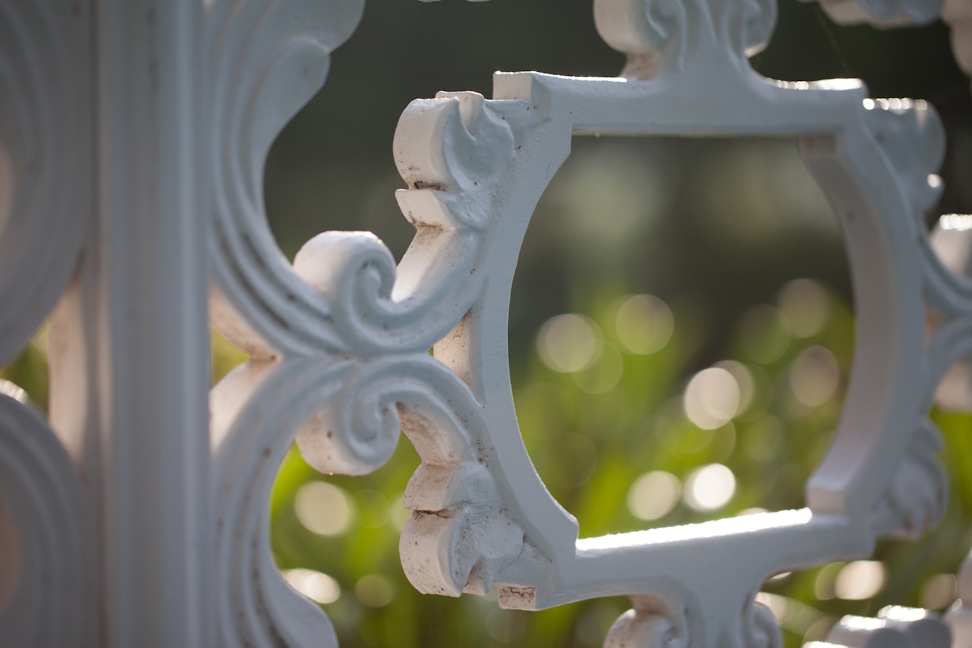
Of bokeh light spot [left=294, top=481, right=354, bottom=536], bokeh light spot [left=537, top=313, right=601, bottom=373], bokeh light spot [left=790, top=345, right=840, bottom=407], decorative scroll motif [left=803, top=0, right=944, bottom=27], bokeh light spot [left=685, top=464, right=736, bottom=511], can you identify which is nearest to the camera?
decorative scroll motif [left=803, top=0, right=944, bottom=27]

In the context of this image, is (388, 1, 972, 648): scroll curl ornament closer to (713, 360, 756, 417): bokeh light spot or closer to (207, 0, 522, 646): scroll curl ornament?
(207, 0, 522, 646): scroll curl ornament

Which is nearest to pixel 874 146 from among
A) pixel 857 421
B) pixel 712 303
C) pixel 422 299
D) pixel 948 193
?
pixel 857 421

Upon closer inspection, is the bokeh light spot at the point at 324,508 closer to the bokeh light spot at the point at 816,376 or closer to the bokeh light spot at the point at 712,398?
the bokeh light spot at the point at 712,398

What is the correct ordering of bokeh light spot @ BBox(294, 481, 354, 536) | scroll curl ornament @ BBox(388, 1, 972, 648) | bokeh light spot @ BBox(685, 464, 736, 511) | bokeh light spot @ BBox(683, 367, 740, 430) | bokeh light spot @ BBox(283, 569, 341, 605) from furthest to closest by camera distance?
1. bokeh light spot @ BBox(683, 367, 740, 430)
2. bokeh light spot @ BBox(685, 464, 736, 511)
3. bokeh light spot @ BBox(294, 481, 354, 536)
4. bokeh light spot @ BBox(283, 569, 341, 605)
5. scroll curl ornament @ BBox(388, 1, 972, 648)

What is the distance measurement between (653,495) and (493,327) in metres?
Result: 1.50

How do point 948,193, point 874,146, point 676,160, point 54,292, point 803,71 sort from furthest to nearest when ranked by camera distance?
point 676,160 → point 803,71 → point 948,193 → point 874,146 → point 54,292

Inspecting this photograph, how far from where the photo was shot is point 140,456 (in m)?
0.61

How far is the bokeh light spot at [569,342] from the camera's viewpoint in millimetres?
2402

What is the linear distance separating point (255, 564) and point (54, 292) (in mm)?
188

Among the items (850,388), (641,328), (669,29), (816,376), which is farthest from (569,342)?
(669,29)

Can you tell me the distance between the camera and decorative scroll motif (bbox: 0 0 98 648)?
23.0 inches

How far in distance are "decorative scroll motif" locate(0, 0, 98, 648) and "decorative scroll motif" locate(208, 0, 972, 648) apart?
0.08m

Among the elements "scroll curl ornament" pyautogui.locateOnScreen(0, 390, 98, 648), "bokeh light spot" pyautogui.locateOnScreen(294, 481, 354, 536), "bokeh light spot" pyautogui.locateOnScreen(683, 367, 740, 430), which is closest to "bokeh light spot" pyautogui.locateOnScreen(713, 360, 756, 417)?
"bokeh light spot" pyautogui.locateOnScreen(683, 367, 740, 430)

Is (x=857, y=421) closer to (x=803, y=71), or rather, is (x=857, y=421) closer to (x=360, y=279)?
(x=360, y=279)
